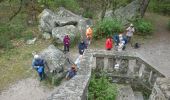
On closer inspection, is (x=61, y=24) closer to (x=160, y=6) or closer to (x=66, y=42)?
(x=66, y=42)

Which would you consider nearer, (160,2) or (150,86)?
(150,86)

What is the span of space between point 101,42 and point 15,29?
7151 millimetres

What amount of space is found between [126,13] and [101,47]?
443 centimetres

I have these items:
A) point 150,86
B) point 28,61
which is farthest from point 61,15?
point 150,86

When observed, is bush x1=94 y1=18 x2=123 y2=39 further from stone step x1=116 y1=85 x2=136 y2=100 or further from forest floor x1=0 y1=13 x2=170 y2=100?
stone step x1=116 y1=85 x2=136 y2=100

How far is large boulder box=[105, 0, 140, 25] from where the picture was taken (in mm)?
20516

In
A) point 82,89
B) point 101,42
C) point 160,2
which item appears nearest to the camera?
point 82,89

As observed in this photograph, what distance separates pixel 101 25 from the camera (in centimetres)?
1902

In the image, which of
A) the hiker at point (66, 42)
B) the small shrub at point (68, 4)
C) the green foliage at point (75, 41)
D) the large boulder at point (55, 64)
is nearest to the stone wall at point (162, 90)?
the large boulder at point (55, 64)

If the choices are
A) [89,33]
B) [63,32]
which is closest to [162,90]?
[89,33]

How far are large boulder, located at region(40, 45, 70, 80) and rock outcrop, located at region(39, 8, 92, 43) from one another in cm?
304

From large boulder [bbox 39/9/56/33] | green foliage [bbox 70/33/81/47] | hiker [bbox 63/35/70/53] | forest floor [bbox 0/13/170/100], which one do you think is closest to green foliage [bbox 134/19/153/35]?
forest floor [bbox 0/13/170/100]

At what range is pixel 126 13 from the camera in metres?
21.2

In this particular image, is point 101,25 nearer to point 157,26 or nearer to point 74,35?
point 74,35
